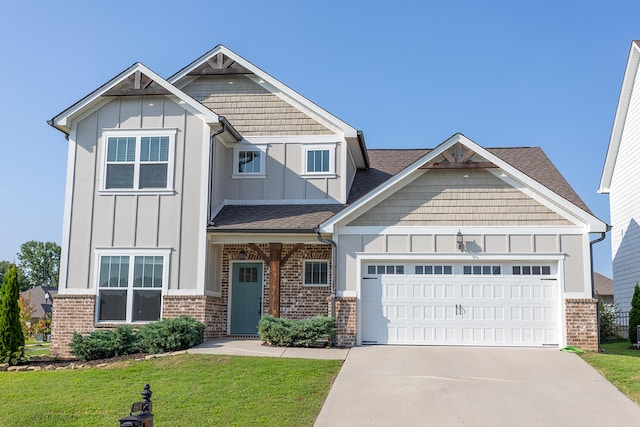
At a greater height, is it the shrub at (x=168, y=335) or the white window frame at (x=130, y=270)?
the white window frame at (x=130, y=270)

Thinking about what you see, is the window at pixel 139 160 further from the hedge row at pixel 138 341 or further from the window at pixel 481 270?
the window at pixel 481 270

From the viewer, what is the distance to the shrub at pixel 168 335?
48.9 feet

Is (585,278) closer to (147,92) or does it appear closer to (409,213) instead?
(409,213)

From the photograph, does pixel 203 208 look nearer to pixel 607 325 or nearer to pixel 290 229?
pixel 290 229

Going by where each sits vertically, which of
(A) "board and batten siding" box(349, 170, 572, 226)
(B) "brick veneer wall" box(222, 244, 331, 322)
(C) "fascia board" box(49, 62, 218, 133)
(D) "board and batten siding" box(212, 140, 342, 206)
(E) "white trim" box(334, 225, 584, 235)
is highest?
(C) "fascia board" box(49, 62, 218, 133)

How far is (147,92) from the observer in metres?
17.5

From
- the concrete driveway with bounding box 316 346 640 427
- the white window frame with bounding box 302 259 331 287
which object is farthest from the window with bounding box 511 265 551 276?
the white window frame with bounding box 302 259 331 287

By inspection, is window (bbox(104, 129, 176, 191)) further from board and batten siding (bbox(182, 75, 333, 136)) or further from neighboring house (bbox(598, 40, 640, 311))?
neighboring house (bbox(598, 40, 640, 311))

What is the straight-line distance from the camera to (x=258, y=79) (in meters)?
19.3

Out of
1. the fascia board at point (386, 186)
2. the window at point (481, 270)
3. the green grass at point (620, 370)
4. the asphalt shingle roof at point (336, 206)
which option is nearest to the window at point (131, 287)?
the asphalt shingle roof at point (336, 206)

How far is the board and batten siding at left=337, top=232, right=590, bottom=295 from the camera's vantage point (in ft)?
51.7

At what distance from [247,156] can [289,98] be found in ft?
6.79

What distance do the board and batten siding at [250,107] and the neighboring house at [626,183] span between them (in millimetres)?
11127

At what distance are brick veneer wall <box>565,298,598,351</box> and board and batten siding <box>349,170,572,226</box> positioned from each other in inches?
85.1
